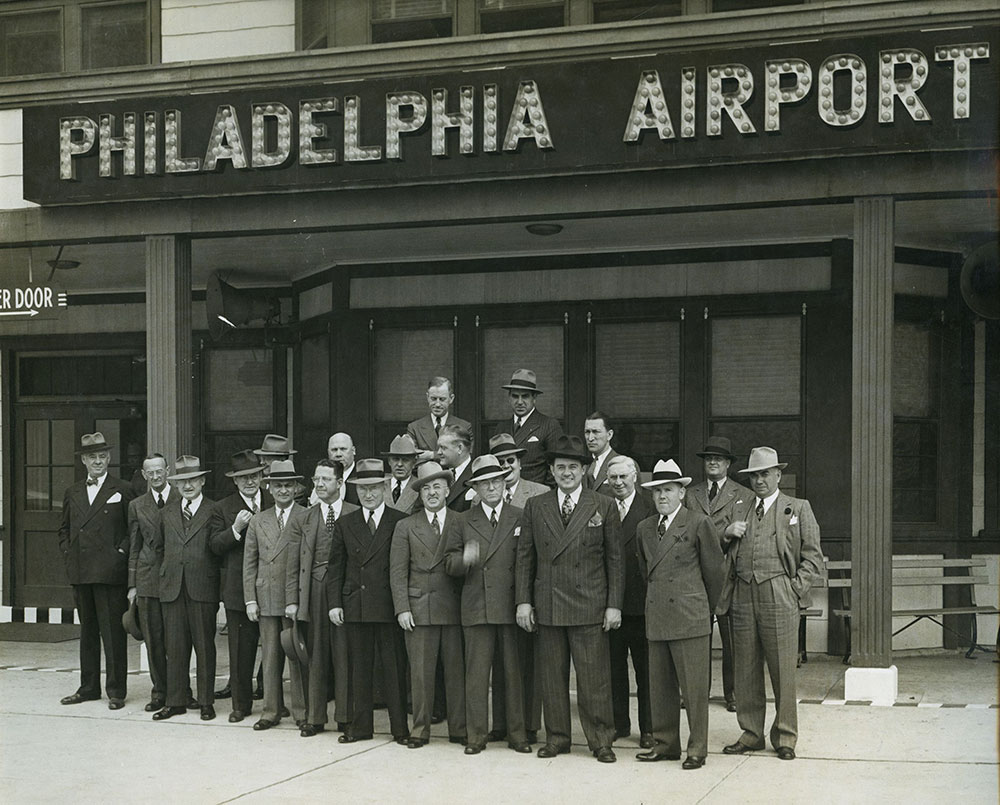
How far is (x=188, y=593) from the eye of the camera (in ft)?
32.2

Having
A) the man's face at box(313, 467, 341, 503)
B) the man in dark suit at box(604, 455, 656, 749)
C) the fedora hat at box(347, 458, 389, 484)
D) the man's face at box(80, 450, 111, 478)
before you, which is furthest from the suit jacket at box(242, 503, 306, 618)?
the man in dark suit at box(604, 455, 656, 749)

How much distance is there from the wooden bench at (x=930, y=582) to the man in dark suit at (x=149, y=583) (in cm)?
575

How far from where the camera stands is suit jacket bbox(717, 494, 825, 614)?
27.2 feet

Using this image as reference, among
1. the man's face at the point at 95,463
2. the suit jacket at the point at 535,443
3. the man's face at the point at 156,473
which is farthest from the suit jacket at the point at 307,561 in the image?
the man's face at the point at 95,463

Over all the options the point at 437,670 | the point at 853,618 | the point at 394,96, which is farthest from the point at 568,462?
the point at 394,96

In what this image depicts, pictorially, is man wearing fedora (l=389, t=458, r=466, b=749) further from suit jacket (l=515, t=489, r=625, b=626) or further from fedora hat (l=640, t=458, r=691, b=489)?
fedora hat (l=640, t=458, r=691, b=489)

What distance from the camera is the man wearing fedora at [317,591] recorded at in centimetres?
908

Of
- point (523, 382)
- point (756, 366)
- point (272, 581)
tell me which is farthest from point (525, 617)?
point (756, 366)

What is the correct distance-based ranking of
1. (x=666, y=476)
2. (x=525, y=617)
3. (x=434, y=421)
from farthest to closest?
(x=434, y=421)
(x=525, y=617)
(x=666, y=476)

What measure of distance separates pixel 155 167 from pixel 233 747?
5082 millimetres

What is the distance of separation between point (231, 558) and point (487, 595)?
2.25 metres

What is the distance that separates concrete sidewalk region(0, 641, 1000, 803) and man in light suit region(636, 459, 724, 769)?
10.3 inches

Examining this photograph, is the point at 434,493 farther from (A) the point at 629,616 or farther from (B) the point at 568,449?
(A) the point at 629,616

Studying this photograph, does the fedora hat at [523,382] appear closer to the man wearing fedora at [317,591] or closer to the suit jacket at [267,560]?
the man wearing fedora at [317,591]
